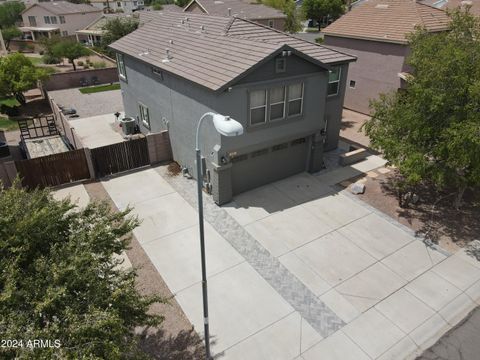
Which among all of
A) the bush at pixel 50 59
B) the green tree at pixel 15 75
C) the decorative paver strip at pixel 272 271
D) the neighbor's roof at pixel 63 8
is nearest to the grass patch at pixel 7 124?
the green tree at pixel 15 75

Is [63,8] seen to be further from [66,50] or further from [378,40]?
[378,40]

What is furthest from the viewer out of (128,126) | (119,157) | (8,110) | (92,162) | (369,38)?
(8,110)

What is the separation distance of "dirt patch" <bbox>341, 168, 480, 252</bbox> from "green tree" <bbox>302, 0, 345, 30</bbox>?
57756mm

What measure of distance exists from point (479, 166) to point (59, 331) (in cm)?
1265

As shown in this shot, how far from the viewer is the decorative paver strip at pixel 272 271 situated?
31.6 feet

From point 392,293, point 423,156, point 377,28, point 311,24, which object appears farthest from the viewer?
point 311,24

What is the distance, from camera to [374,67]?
23.7 metres

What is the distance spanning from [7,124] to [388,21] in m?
27.8

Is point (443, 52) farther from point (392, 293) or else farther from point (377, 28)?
point (377, 28)

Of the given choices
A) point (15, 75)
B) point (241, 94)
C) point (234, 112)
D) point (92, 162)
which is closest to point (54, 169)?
point (92, 162)

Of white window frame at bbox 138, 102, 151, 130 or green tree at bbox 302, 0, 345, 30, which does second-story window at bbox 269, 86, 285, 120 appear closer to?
white window frame at bbox 138, 102, 151, 130

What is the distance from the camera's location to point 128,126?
20938mm

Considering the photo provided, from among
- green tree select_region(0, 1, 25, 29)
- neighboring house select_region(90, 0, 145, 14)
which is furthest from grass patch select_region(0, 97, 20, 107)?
neighboring house select_region(90, 0, 145, 14)

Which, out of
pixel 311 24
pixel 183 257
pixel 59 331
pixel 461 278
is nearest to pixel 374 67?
pixel 461 278
